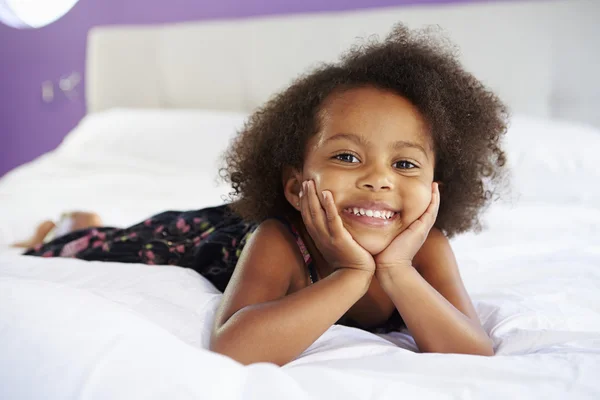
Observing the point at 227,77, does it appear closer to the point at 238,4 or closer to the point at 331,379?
the point at 238,4

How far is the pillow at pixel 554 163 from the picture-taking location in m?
1.86

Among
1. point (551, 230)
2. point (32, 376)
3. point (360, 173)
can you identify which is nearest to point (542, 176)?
point (551, 230)

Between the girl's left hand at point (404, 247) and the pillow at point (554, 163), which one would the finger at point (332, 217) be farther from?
the pillow at point (554, 163)

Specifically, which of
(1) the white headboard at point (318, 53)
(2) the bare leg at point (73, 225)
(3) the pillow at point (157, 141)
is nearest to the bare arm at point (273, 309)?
(2) the bare leg at point (73, 225)

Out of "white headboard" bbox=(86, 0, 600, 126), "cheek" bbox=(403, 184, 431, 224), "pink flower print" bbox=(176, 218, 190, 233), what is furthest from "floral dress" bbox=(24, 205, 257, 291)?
"white headboard" bbox=(86, 0, 600, 126)

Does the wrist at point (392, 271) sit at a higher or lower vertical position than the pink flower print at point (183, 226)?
higher

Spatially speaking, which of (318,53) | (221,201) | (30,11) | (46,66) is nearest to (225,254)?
(221,201)

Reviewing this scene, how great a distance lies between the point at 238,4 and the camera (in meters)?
2.97

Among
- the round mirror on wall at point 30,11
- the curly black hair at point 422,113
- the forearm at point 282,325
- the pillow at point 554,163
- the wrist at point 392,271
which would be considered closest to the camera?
the forearm at point 282,325

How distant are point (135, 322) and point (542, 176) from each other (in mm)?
1550

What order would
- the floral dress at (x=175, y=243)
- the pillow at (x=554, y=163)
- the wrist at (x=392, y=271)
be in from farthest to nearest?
the pillow at (x=554, y=163) → the floral dress at (x=175, y=243) → the wrist at (x=392, y=271)

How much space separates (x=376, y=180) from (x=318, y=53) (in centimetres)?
171

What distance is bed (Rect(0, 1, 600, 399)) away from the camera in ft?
2.09

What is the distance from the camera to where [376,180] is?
0.92m
